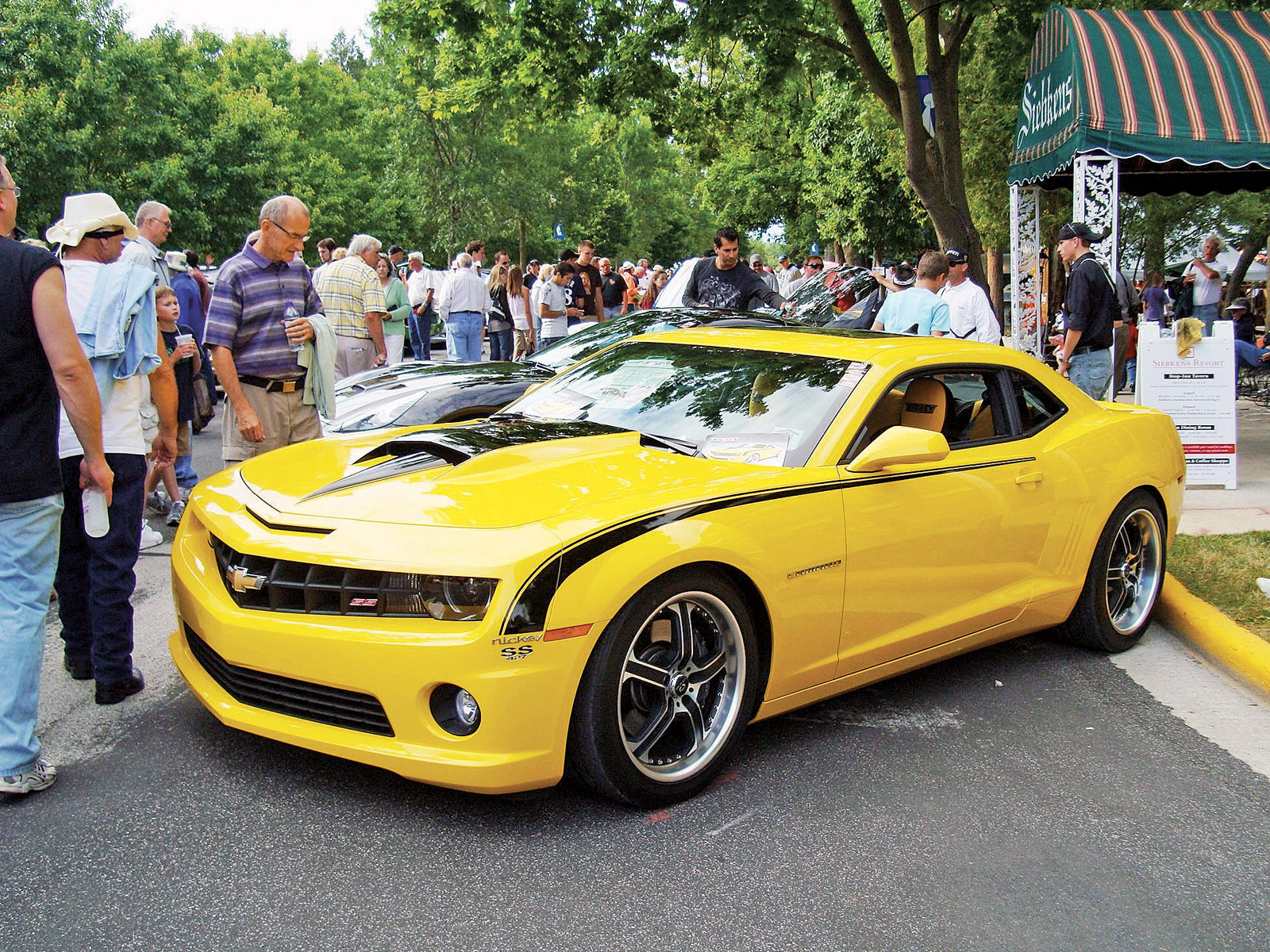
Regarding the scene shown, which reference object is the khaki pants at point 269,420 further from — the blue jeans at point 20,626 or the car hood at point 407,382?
the blue jeans at point 20,626

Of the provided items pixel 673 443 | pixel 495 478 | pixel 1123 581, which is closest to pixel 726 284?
pixel 1123 581

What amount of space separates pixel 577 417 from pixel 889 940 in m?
2.47

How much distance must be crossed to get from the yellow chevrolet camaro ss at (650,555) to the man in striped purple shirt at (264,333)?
118 cm

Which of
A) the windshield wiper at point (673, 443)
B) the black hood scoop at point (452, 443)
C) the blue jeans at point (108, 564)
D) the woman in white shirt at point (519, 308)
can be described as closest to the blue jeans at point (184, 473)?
the blue jeans at point (108, 564)

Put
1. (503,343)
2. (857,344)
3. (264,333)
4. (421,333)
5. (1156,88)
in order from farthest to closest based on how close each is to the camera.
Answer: (421,333) → (503,343) → (1156,88) → (264,333) → (857,344)

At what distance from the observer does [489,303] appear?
567 inches

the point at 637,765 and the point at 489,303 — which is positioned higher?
the point at 489,303

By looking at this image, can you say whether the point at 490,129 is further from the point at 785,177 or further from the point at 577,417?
the point at 577,417

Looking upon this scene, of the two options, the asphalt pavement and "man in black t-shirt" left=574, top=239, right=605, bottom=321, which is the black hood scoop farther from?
"man in black t-shirt" left=574, top=239, right=605, bottom=321

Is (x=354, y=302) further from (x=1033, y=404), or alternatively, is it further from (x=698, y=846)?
(x=698, y=846)

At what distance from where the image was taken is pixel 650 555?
3285mm

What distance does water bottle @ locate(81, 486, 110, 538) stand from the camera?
12.9 ft

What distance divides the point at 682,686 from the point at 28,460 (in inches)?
82.0

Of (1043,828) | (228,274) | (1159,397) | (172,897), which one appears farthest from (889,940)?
(1159,397)
